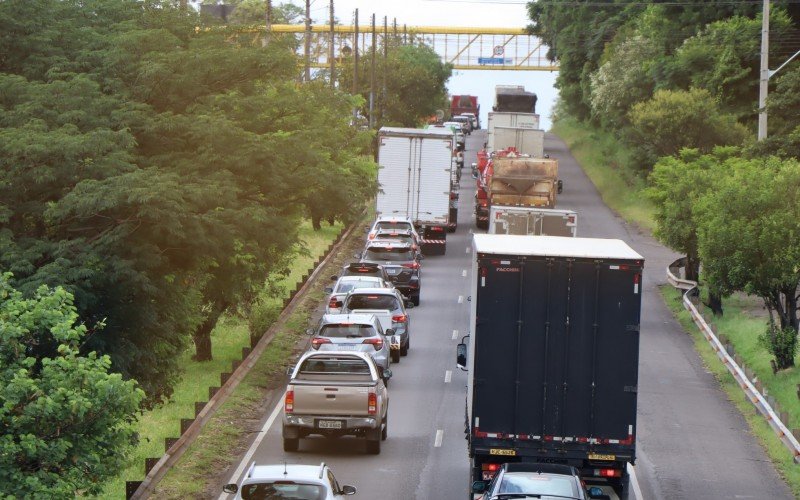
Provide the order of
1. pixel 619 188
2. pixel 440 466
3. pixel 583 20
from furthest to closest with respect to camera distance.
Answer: pixel 583 20 < pixel 619 188 < pixel 440 466

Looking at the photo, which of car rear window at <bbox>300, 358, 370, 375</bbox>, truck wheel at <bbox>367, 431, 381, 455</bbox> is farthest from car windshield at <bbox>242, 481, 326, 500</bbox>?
truck wheel at <bbox>367, 431, 381, 455</bbox>

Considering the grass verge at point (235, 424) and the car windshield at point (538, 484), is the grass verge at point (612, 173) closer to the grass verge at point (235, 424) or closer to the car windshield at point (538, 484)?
the grass verge at point (235, 424)

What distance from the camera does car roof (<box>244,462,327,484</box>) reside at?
16.0 meters

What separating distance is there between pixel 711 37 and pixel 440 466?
4692 centimetres

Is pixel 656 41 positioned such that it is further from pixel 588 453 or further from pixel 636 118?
pixel 588 453

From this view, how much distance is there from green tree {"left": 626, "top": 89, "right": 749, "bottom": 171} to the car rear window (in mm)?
39644

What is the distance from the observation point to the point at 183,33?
30.5 metres

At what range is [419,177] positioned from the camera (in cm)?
5144

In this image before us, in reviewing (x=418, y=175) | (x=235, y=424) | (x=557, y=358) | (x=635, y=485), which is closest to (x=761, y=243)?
(x=635, y=485)

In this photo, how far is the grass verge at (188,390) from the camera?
23.2 meters

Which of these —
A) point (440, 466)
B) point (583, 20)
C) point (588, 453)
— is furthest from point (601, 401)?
point (583, 20)

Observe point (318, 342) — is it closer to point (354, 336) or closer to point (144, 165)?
point (354, 336)

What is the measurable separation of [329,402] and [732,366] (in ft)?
39.9

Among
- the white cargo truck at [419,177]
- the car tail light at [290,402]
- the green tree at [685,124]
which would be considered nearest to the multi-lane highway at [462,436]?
the car tail light at [290,402]
